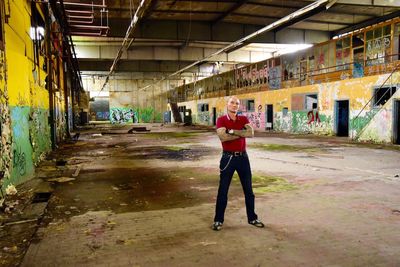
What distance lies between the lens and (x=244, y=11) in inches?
717

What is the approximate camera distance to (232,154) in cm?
445

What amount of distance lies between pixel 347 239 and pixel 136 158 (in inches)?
350

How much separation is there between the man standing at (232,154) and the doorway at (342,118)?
18.3 metres

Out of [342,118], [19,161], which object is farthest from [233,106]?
[342,118]

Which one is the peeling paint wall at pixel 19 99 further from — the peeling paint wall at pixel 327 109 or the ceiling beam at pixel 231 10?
the peeling paint wall at pixel 327 109

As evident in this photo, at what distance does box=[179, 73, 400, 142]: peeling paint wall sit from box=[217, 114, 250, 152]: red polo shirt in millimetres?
14323

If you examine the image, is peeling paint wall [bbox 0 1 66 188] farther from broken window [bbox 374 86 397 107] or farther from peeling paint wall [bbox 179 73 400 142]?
broken window [bbox 374 86 397 107]

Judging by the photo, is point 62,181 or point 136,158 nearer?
point 62,181

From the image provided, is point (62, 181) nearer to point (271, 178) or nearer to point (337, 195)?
point (271, 178)

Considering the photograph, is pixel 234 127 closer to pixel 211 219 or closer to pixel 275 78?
pixel 211 219

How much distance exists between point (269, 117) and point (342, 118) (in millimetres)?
7670

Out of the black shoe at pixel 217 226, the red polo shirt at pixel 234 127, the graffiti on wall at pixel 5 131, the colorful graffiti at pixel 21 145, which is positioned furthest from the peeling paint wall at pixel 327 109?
the graffiti on wall at pixel 5 131

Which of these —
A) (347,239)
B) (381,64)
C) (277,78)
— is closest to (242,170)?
(347,239)

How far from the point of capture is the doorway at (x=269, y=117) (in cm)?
2789
